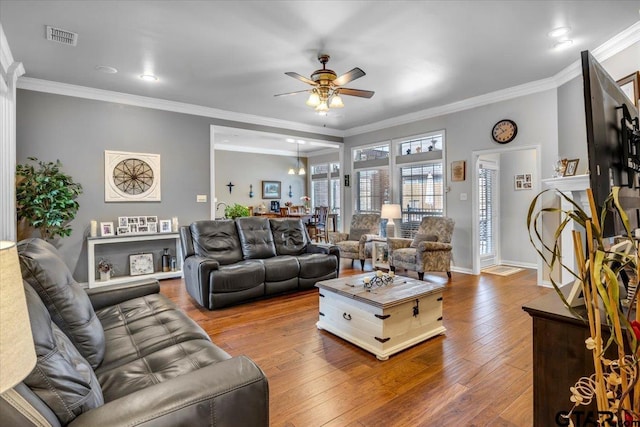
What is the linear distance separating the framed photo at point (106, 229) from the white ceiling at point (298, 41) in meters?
1.92

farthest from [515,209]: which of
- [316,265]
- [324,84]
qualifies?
[324,84]

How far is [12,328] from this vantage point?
1.96 ft


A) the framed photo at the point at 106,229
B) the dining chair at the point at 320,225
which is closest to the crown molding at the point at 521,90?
the dining chair at the point at 320,225

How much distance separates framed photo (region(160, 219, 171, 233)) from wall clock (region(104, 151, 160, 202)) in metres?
0.35

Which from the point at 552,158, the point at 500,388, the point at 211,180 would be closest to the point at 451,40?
the point at 552,158

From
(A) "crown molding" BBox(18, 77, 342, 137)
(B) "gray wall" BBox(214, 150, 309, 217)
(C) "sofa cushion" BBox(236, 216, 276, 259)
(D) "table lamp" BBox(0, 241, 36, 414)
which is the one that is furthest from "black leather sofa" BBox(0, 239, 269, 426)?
(B) "gray wall" BBox(214, 150, 309, 217)

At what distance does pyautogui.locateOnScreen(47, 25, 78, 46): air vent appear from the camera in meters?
3.11

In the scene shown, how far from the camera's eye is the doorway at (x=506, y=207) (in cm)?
607

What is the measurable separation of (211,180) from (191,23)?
10.2 feet

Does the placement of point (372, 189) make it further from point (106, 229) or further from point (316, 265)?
point (106, 229)

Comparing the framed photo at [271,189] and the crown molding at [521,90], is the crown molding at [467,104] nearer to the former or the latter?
the crown molding at [521,90]

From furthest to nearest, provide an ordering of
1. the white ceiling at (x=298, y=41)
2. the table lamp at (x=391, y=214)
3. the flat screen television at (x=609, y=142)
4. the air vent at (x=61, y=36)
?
1. the table lamp at (x=391, y=214)
2. the air vent at (x=61, y=36)
3. the white ceiling at (x=298, y=41)
4. the flat screen television at (x=609, y=142)

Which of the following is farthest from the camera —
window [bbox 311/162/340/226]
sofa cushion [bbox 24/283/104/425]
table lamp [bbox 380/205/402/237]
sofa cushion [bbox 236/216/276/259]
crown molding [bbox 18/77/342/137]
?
window [bbox 311/162/340/226]

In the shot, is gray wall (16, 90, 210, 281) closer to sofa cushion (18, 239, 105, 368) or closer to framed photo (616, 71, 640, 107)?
sofa cushion (18, 239, 105, 368)
